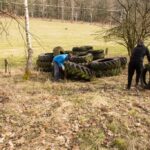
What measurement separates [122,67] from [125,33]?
3.51 metres

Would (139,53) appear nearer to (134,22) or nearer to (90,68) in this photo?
(90,68)

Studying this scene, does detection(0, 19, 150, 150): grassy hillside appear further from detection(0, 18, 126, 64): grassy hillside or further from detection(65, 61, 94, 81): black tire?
detection(65, 61, 94, 81): black tire

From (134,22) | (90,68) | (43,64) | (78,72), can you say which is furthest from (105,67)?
(134,22)

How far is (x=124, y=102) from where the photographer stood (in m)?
9.36

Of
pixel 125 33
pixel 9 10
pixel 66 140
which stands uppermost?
pixel 9 10

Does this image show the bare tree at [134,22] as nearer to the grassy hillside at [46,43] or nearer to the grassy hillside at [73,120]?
the grassy hillside at [46,43]

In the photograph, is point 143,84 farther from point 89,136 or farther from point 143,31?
point 143,31

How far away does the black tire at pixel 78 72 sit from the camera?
1355cm

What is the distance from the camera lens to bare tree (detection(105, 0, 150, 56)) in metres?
18.1

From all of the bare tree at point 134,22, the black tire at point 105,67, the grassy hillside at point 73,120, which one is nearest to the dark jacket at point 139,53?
the grassy hillside at point 73,120

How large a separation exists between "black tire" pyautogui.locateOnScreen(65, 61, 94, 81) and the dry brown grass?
9.62ft

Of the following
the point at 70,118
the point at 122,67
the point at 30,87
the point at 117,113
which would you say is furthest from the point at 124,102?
the point at 122,67

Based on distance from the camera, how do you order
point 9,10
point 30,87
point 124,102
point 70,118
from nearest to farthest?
point 9,10
point 70,118
point 124,102
point 30,87

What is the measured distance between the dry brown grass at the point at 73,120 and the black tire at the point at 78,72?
2933 millimetres
